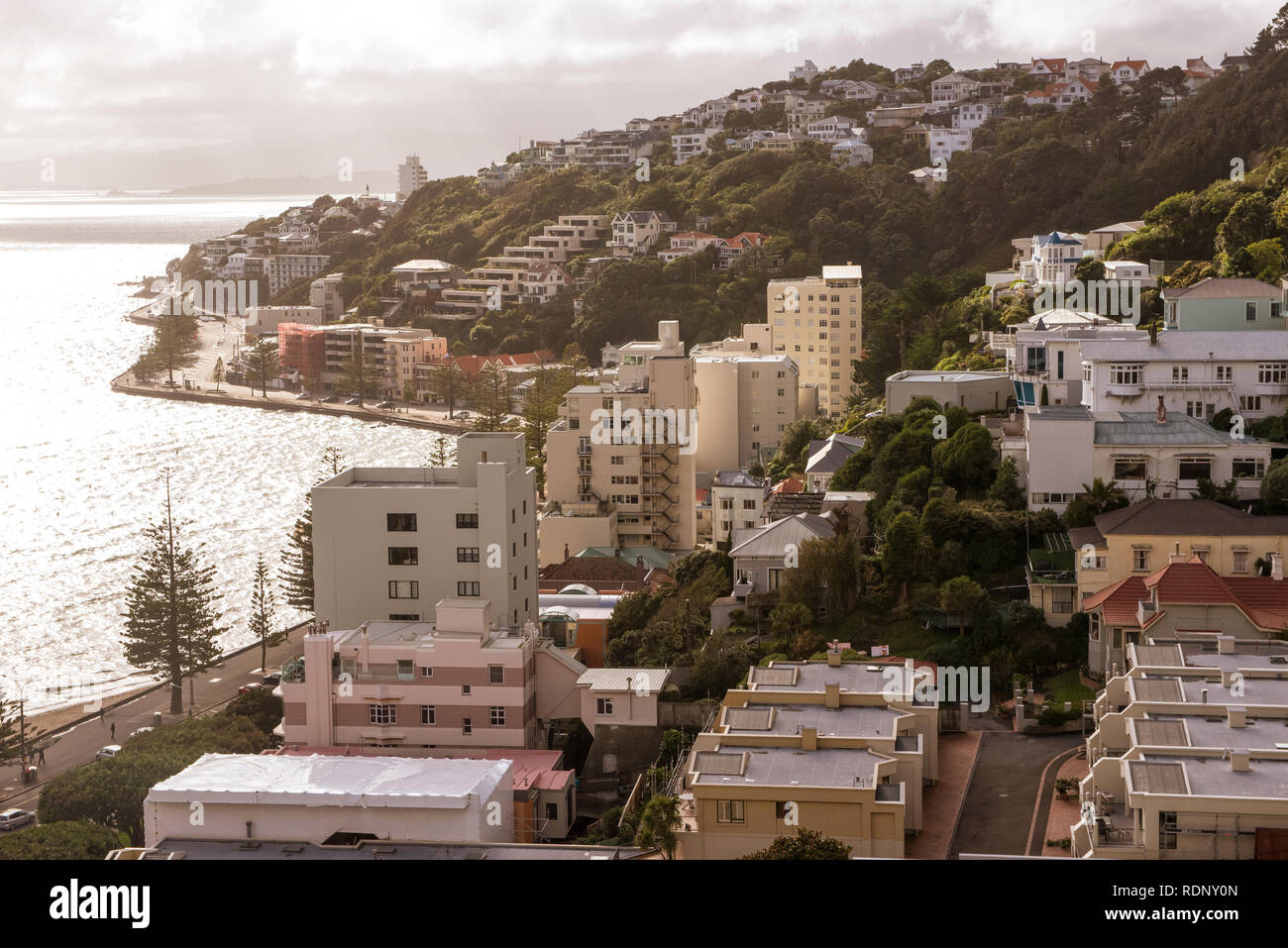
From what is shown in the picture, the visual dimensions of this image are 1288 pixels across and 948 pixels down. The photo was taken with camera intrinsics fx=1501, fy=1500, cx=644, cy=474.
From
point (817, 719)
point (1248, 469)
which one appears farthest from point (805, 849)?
point (1248, 469)

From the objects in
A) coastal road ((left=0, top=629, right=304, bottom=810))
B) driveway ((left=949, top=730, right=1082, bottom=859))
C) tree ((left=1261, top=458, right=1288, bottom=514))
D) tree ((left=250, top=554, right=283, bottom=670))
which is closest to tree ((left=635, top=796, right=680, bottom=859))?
driveway ((left=949, top=730, right=1082, bottom=859))

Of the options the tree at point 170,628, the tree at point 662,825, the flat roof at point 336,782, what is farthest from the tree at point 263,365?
the tree at point 662,825

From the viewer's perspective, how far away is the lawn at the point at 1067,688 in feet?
27.3

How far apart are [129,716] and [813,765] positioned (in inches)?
309

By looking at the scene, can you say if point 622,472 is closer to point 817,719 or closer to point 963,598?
point 963,598

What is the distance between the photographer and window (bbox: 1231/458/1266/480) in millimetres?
9727

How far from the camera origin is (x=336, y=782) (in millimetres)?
7203

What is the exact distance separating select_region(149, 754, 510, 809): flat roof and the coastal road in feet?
11.3

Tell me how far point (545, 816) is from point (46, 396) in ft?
85.2

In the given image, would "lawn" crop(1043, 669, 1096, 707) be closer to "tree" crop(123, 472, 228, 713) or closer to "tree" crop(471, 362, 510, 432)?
"tree" crop(123, 472, 228, 713)

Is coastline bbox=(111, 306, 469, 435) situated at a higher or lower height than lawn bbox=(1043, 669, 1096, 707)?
higher

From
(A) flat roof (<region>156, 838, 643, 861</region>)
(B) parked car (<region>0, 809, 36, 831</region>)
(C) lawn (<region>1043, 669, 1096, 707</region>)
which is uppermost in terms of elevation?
(C) lawn (<region>1043, 669, 1096, 707</region>)

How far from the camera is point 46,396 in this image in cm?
3067

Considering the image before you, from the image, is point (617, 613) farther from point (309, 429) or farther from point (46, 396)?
point (46, 396)
